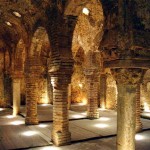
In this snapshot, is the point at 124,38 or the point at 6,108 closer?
the point at 124,38

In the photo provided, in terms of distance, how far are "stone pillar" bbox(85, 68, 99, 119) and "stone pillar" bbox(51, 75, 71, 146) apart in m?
4.42

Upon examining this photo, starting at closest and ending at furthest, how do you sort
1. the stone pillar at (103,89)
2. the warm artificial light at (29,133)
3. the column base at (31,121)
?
the warm artificial light at (29,133), the column base at (31,121), the stone pillar at (103,89)

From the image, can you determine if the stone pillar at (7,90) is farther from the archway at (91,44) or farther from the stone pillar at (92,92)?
the stone pillar at (92,92)

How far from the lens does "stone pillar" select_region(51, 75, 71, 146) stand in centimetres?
710

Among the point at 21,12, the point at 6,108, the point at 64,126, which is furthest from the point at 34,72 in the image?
the point at 6,108

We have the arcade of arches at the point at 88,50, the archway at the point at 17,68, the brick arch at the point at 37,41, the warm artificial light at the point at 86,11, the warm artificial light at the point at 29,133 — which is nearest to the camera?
the arcade of arches at the point at 88,50

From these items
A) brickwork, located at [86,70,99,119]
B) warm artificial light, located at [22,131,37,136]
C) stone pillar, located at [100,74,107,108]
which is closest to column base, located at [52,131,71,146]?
warm artificial light, located at [22,131,37,136]

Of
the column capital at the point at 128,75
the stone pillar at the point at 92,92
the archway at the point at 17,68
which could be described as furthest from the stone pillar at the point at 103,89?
the column capital at the point at 128,75

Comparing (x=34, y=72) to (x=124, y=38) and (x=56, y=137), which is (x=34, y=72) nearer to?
(x=56, y=137)

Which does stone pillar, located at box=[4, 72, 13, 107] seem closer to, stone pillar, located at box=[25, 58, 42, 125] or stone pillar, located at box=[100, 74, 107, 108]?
stone pillar, located at box=[100, 74, 107, 108]


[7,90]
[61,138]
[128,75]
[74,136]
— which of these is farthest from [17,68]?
[128,75]

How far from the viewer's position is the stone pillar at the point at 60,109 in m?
7.10

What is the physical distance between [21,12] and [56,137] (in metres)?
4.97

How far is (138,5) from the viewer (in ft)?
14.1
